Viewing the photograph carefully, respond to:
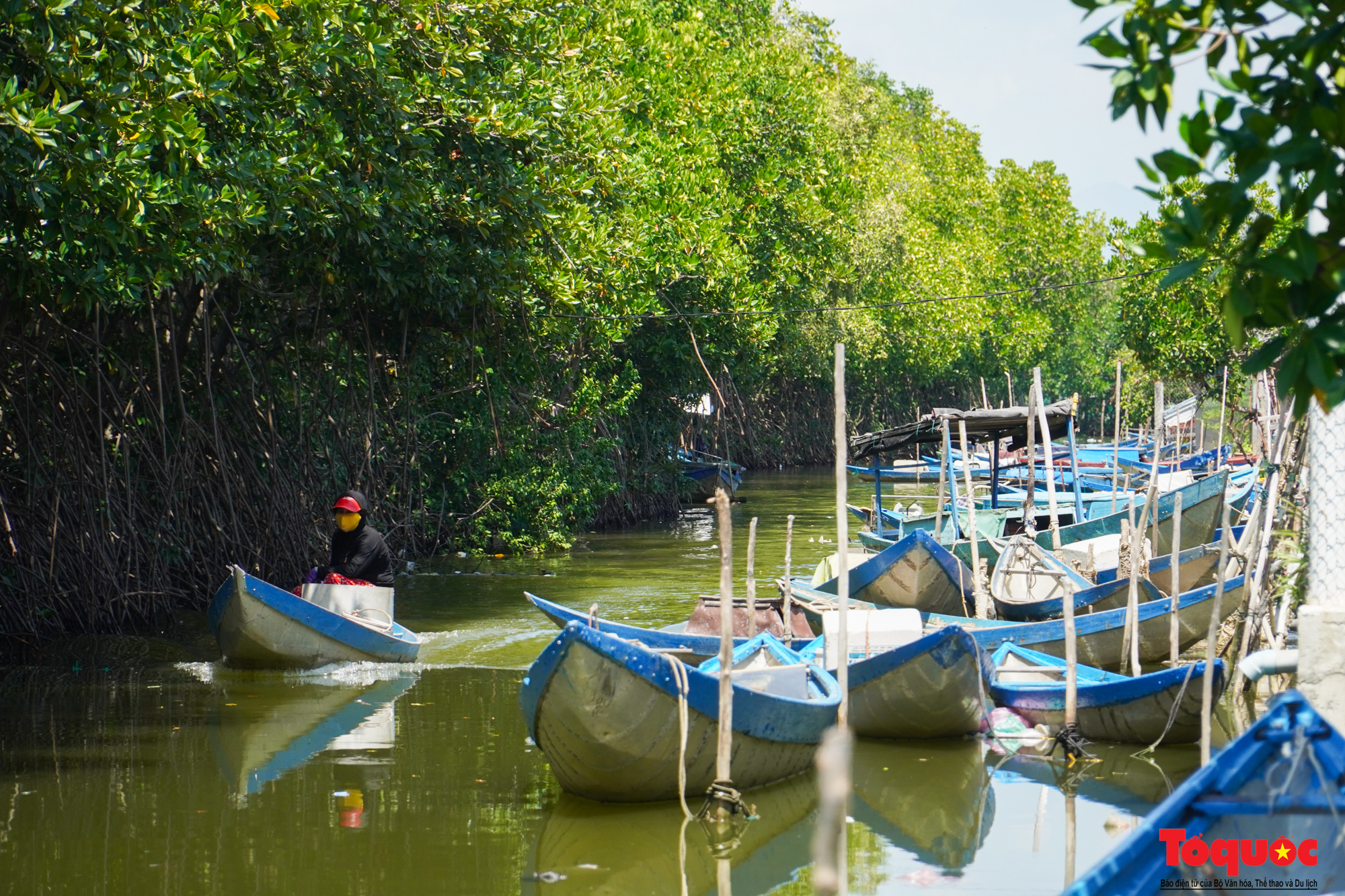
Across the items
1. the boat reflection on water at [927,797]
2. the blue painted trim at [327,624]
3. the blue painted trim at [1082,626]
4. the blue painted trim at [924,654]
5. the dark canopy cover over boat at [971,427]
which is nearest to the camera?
the boat reflection on water at [927,797]

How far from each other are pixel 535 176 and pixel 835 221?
13.7 meters

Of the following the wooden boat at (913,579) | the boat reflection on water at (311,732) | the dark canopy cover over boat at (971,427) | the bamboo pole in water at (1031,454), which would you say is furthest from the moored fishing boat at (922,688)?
the dark canopy cover over boat at (971,427)

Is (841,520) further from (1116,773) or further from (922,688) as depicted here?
(1116,773)

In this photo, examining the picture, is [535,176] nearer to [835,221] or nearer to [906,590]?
[906,590]

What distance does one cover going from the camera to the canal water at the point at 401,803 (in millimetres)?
6043

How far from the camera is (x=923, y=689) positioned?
8195 mm

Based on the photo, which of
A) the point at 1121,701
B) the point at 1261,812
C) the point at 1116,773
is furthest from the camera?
the point at 1121,701

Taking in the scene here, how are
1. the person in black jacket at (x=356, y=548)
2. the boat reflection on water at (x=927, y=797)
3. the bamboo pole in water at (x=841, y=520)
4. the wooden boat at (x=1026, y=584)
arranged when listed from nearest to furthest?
the bamboo pole in water at (x=841, y=520) → the boat reflection on water at (x=927, y=797) → the person in black jacket at (x=356, y=548) → the wooden boat at (x=1026, y=584)

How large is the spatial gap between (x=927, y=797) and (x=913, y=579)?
5024 millimetres

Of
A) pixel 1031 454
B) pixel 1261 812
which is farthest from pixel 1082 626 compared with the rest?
pixel 1261 812

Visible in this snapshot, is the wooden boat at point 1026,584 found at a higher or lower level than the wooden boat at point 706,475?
lower

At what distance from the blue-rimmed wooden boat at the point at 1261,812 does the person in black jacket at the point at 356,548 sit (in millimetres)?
7903

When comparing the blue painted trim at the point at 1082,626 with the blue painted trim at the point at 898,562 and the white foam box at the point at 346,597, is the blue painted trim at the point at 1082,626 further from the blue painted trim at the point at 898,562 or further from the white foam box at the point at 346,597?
the white foam box at the point at 346,597

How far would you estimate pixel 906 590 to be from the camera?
1248cm
